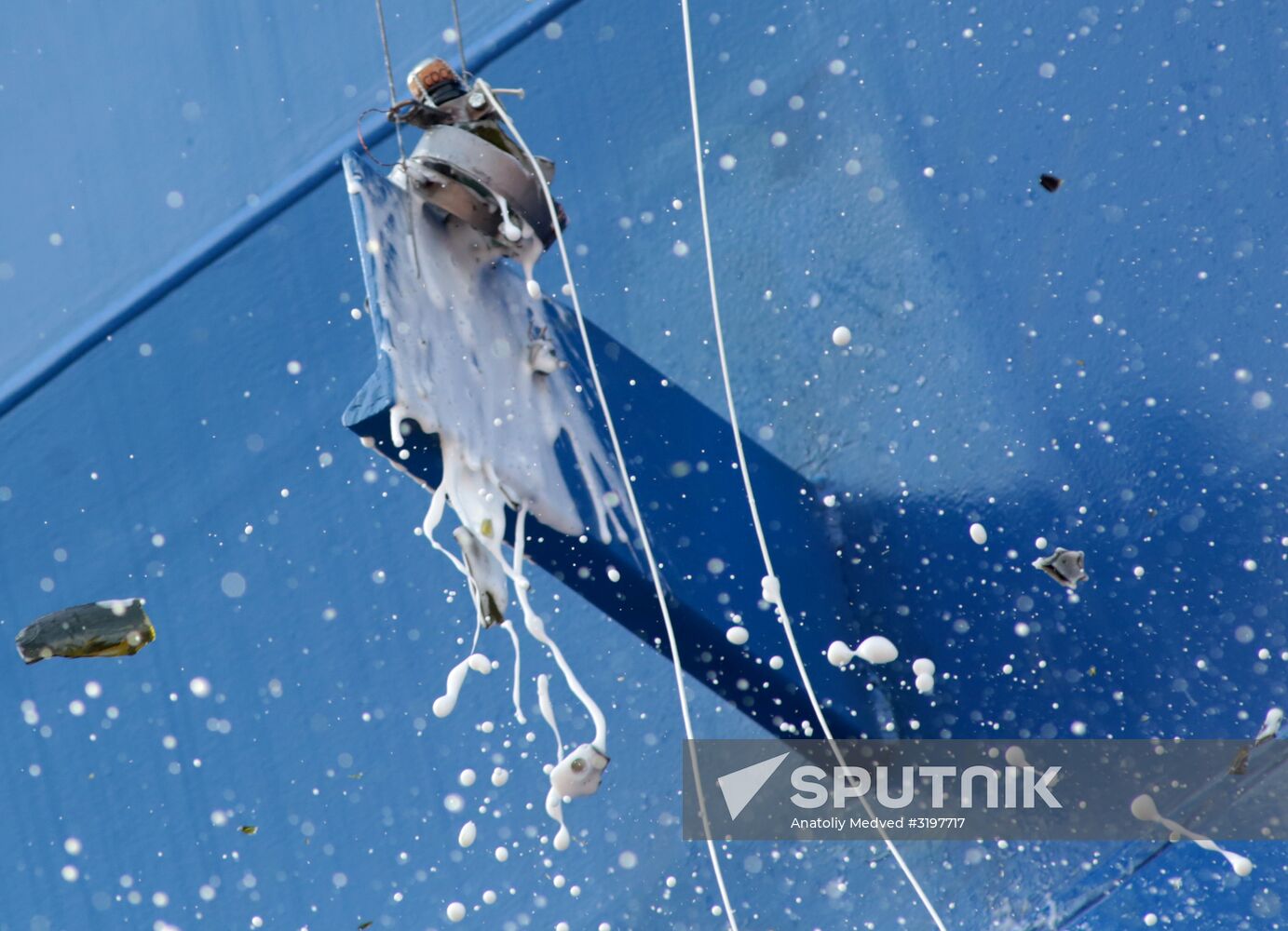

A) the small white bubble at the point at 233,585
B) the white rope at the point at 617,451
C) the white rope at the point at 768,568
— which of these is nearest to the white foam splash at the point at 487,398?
the white rope at the point at 617,451

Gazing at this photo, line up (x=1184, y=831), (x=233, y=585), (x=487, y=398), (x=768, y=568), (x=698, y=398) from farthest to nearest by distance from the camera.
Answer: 1. (x=233, y=585)
2. (x=698, y=398)
3. (x=1184, y=831)
4. (x=768, y=568)
5. (x=487, y=398)

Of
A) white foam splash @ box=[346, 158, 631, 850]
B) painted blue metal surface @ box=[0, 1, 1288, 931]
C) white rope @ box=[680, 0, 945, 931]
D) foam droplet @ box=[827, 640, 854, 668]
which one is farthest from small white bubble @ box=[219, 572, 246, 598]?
foam droplet @ box=[827, 640, 854, 668]

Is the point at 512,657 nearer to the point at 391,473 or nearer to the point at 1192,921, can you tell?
the point at 391,473

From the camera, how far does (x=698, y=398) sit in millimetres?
2699

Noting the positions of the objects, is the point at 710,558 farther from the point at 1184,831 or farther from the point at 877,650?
the point at 1184,831

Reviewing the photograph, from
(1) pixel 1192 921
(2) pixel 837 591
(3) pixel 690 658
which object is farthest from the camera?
(2) pixel 837 591

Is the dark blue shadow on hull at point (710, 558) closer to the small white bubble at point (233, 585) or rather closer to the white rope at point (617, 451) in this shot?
the white rope at point (617, 451)

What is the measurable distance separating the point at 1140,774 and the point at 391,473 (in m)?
1.46

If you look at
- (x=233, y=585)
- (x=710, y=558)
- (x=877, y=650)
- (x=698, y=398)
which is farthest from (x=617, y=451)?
(x=233, y=585)

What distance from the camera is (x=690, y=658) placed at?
2420 mm

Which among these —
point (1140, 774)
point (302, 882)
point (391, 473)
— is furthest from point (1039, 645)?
point (302, 882)

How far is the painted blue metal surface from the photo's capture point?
2.47 metres

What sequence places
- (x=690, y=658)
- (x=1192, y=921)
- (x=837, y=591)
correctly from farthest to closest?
(x=837, y=591)
(x=690, y=658)
(x=1192, y=921)

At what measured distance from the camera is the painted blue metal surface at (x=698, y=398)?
247 cm
